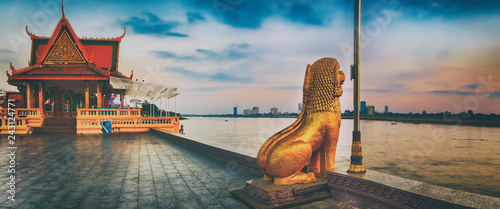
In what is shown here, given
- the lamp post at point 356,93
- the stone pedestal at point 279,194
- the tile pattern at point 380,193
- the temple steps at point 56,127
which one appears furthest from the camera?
the temple steps at point 56,127

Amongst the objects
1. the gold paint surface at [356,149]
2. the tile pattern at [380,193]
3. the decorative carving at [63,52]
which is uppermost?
the decorative carving at [63,52]

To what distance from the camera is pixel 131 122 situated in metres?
17.7

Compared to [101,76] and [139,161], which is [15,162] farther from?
[101,76]

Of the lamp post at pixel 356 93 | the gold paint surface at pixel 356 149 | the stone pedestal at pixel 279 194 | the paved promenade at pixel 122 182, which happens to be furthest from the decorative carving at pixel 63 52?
the gold paint surface at pixel 356 149

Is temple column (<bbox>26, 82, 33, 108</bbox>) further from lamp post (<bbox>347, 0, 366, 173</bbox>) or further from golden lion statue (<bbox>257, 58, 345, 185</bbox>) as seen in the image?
lamp post (<bbox>347, 0, 366, 173</bbox>)

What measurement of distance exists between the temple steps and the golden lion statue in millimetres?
18263

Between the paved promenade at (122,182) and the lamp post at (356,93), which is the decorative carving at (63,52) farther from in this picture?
the lamp post at (356,93)

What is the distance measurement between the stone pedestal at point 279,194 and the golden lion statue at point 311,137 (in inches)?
4.5

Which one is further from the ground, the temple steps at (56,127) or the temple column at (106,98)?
the temple column at (106,98)

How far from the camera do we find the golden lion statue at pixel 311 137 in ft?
11.7

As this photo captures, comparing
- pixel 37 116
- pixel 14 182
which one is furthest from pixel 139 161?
pixel 37 116

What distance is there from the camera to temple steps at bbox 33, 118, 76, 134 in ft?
56.5

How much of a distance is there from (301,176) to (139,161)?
4775mm

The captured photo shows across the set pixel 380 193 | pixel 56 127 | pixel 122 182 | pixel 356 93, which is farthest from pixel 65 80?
pixel 380 193
